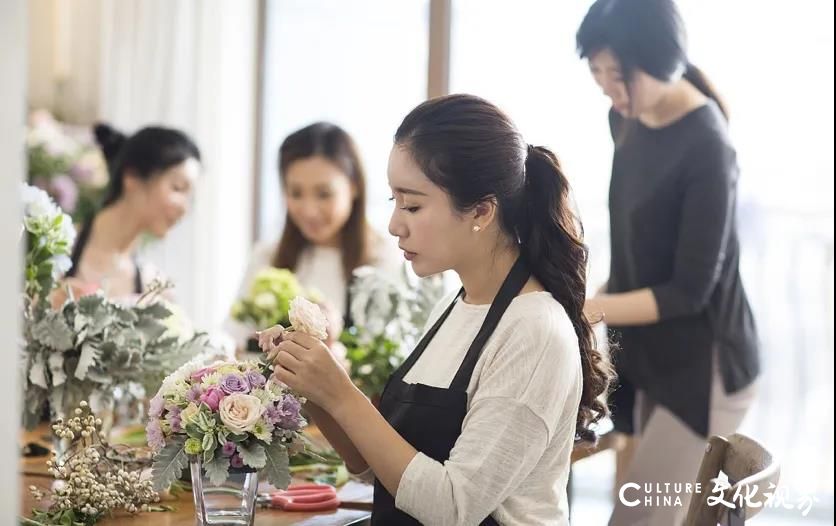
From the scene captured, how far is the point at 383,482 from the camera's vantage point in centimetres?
167

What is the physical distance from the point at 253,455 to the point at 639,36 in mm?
1687

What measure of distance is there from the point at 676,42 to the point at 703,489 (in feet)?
4.83

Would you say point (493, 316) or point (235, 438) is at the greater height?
point (493, 316)

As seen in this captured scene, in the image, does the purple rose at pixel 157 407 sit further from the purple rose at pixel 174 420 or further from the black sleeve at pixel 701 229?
the black sleeve at pixel 701 229

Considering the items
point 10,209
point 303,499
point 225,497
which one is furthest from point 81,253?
point 10,209

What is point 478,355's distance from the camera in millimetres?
1757

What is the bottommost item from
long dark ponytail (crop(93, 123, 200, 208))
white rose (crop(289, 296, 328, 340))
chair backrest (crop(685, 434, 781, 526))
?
chair backrest (crop(685, 434, 781, 526))

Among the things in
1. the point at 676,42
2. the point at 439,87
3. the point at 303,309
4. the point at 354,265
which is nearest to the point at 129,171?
the point at 354,265

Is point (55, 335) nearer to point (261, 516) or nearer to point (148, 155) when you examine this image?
point (261, 516)

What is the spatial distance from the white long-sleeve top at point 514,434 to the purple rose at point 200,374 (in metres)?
0.35

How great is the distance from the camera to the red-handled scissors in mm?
1930

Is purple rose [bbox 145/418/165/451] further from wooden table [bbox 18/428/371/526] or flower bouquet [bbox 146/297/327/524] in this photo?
wooden table [bbox 18/428/371/526]

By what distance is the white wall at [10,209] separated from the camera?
38.6 inches

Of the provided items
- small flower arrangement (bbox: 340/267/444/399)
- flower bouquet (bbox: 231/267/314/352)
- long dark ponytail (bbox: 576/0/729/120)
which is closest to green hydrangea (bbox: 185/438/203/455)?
small flower arrangement (bbox: 340/267/444/399)
